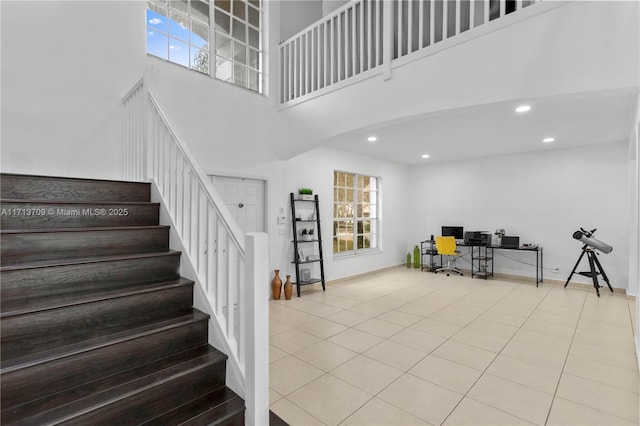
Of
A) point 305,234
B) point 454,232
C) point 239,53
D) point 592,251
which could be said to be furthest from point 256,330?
point 454,232

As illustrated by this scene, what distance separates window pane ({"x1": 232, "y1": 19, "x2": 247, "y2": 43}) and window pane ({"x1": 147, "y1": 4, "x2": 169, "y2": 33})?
1.00 meters

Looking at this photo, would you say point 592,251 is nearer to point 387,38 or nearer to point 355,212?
point 355,212

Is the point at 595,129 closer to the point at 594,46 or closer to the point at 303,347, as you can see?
the point at 594,46

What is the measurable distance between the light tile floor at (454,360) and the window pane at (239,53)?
378cm

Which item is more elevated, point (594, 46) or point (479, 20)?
point (479, 20)

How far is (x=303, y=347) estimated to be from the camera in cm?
328

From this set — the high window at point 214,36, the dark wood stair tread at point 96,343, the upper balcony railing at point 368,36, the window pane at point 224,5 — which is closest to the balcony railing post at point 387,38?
the upper balcony railing at point 368,36

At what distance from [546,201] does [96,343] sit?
25.0ft

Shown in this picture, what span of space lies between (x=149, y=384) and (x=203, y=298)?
23.8 inches

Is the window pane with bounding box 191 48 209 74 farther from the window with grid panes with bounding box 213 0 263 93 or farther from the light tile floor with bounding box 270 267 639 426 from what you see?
the light tile floor with bounding box 270 267 639 426

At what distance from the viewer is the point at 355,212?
22.8ft

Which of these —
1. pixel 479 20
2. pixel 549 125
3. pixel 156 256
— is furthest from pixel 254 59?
pixel 549 125

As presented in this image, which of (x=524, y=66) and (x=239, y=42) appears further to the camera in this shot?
(x=239, y=42)

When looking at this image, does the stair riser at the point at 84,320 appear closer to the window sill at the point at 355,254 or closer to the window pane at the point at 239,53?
the window pane at the point at 239,53
